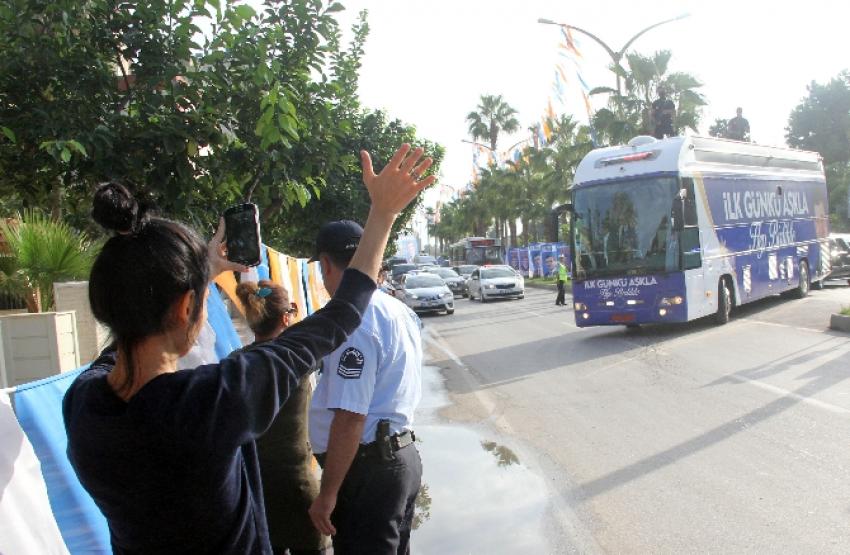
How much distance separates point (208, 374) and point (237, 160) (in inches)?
143

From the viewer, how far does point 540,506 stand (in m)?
5.59

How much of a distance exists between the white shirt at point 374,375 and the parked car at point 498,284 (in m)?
28.4

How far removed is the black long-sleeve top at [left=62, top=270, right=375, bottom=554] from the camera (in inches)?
64.2

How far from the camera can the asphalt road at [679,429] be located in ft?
16.2

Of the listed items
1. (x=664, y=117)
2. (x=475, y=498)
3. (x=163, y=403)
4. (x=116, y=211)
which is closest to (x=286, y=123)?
(x=116, y=211)

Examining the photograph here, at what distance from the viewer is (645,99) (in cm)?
2808

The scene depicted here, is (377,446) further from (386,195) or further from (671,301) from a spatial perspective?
(671,301)

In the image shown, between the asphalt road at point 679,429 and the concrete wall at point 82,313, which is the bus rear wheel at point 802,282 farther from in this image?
the concrete wall at point 82,313

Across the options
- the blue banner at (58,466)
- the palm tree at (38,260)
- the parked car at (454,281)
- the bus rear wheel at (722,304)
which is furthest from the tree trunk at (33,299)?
the parked car at (454,281)

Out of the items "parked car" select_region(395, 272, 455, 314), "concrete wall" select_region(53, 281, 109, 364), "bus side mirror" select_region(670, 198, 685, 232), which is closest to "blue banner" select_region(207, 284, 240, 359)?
"concrete wall" select_region(53, 281, 109, 364)

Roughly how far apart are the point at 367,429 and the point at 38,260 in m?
2.79

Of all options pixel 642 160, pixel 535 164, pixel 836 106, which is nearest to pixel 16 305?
pixel 642 160

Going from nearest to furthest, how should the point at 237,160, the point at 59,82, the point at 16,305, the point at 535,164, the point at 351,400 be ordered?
1. the point at 351,400
2. the point at 59,82
3. the point at 237,160
4. the point at 16,305
5. the point at 535,164

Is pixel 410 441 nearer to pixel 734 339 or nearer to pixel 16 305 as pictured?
pixel 16 305
